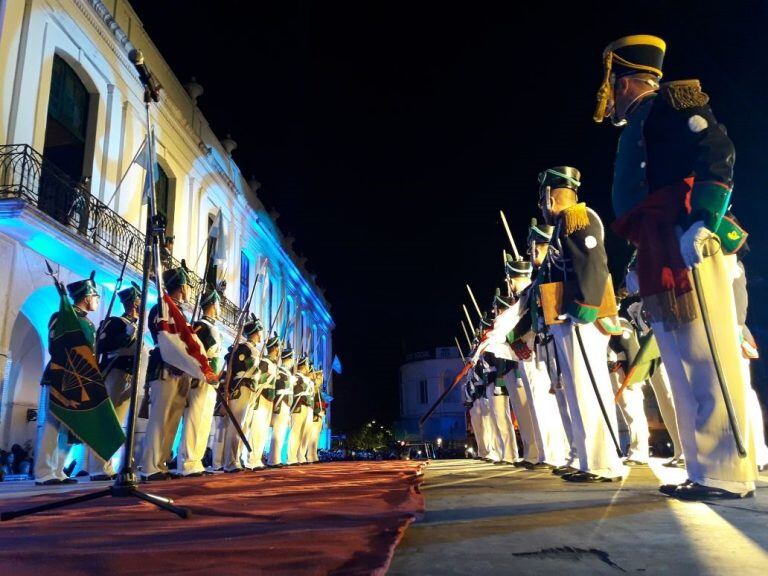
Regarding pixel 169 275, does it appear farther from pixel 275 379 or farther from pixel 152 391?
pixel 275 379

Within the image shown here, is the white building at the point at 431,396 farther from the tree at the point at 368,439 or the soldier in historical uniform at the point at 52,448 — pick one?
the soldier in historical uniform at the point at 52,448

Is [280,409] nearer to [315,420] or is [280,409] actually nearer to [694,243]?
[315,420]

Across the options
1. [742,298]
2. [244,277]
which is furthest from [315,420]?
[742,298]

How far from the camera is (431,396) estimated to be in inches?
2164

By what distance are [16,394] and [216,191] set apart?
32.4 feet

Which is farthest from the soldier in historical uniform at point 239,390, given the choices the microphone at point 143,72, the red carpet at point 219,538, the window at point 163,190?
the window at point 163,190

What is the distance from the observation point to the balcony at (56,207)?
10109mm

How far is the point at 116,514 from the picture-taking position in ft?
10.4

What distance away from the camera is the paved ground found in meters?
1.62

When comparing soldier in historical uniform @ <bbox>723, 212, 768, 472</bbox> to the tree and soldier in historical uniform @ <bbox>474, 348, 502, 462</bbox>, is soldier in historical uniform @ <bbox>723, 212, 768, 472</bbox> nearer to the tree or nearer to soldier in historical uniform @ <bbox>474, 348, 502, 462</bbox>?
soldier in historical uniform @ <bbox>474, 348, 502, 462</bbox>

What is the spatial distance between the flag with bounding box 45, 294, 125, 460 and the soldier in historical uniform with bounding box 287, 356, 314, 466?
839cm

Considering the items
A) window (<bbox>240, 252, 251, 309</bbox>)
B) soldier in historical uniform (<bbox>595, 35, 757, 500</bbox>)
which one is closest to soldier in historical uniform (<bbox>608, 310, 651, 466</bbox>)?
soldier in historical uniform (<bbox>595, 35, 757, 500</bbox>)

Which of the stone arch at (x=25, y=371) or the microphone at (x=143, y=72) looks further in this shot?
the stone arch at (x=25, y=371)

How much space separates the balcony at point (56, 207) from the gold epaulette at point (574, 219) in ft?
21.1
